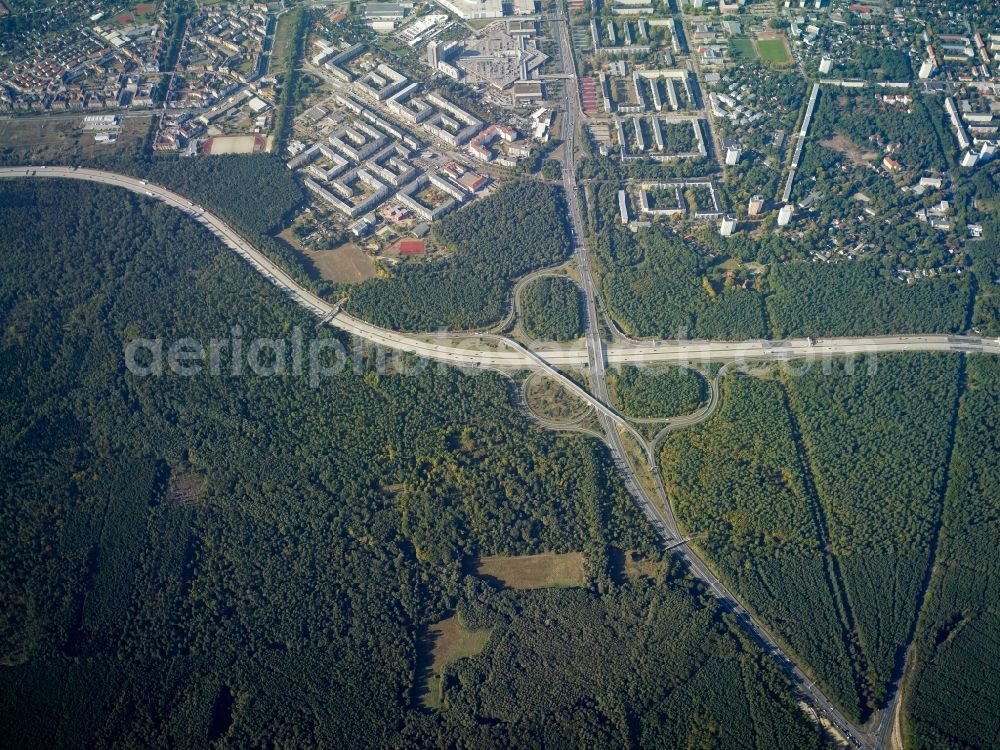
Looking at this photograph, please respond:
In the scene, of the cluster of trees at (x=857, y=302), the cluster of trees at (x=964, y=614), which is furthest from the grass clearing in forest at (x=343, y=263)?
the cluster of trees at (x=964, y=614)

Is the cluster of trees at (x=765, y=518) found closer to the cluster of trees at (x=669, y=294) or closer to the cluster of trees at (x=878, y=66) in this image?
the cluster of trees at (x=669, y=294)

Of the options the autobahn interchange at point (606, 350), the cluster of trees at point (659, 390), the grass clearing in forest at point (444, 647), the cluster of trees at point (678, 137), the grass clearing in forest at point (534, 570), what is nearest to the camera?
the grass clearing in forest at point (444, 647)

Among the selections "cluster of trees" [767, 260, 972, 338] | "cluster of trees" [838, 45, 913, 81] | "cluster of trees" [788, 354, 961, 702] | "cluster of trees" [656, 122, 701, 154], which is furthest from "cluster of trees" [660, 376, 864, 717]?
"cluster of trees" [838, 45, 913, 81]

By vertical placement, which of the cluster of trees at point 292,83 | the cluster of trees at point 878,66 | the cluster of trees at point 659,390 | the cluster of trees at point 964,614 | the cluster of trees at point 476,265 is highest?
the cluster of trees at point 292,83

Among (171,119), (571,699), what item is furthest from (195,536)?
(171,119)

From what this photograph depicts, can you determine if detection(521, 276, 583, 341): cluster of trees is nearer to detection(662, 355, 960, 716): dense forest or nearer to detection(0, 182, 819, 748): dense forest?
detection(0, 182, 819, 748): dense forest

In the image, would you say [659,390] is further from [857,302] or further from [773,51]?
[773,51]
